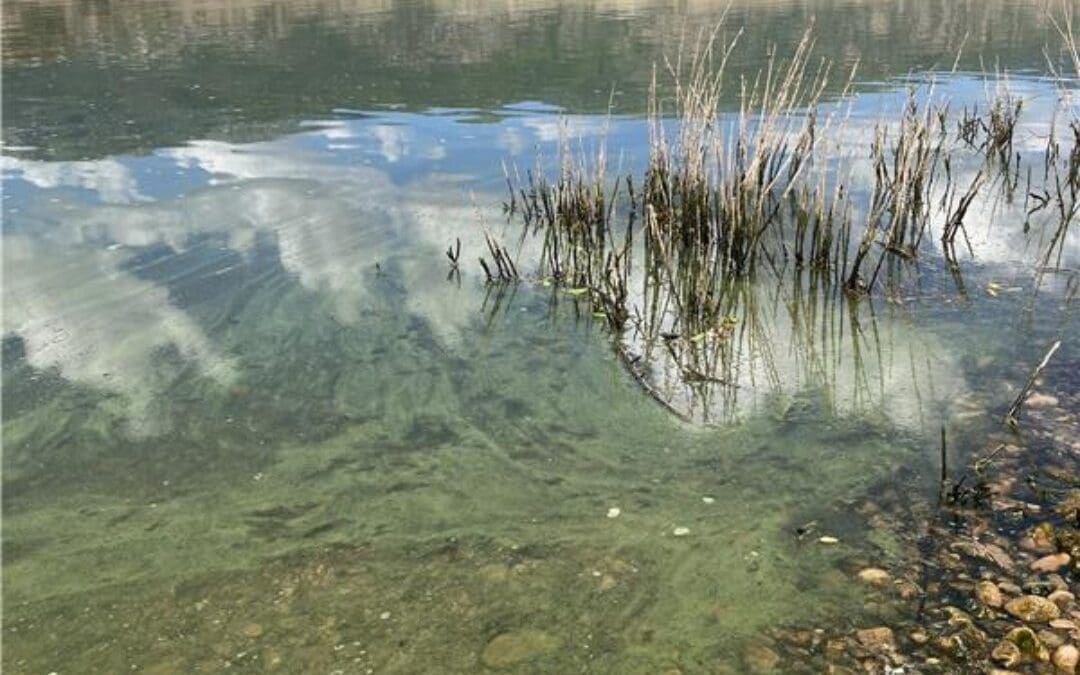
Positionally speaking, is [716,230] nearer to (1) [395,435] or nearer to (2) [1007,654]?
(1) [395,435]

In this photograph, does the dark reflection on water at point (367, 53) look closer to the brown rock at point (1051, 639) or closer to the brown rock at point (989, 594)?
the brown rock at point (989, 594)

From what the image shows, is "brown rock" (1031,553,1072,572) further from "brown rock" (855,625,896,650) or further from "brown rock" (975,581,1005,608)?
"brown rock" (855,625,896,650)

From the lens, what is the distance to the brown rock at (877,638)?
11.7 ft

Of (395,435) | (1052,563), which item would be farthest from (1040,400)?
(395,435)

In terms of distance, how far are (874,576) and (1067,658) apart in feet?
2.64

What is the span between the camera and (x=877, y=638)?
11.9ft

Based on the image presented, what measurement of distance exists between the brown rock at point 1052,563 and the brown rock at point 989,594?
0.26 m

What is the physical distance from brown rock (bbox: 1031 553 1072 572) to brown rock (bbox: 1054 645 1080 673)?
56 centimetres

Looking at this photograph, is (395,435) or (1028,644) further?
(395,435)

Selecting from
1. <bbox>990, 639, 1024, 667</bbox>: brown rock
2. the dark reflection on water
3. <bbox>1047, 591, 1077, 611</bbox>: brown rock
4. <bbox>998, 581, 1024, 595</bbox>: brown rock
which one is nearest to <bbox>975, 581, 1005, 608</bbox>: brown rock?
<bbox>998, 581, 1024, 595</bbox>: brown rock

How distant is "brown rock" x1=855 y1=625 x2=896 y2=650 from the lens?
11.7 feet

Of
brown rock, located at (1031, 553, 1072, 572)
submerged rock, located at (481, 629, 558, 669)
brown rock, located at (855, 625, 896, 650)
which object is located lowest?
submerged rock, located at (481, 629, 558, 669)

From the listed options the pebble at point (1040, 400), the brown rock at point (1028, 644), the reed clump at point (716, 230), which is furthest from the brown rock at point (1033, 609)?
the reed clump at point (716, 230)

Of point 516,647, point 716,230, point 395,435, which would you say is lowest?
point 516,647
